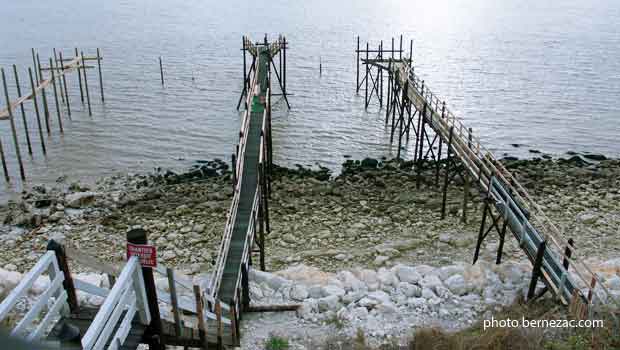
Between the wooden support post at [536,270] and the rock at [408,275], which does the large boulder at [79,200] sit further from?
the wooden support post at [536,270]

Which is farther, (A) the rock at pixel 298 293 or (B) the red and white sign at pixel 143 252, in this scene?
(A) the rock at pixel 298 293

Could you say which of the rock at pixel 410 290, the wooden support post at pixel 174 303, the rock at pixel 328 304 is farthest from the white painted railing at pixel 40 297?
the rock at pixel 410 290

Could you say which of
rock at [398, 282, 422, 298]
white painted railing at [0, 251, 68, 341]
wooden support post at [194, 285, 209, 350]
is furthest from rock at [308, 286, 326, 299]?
white painted railing at [0, 251, 68, 341]

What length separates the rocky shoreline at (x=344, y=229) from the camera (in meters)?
13.2

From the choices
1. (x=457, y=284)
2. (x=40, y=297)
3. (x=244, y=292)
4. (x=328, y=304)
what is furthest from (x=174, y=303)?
(x=457, y=284)

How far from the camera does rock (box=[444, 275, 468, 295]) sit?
44.1 ft

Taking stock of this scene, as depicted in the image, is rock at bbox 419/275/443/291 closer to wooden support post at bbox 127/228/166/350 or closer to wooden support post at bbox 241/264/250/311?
wooden support post at bbox 241/264/250/311

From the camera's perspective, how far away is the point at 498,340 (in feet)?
31.5

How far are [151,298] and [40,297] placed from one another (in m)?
1.46

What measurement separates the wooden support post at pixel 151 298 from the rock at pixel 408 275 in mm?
7630

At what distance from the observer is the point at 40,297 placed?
6707 mm

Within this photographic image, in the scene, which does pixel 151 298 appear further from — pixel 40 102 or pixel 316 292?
pixel 40 102

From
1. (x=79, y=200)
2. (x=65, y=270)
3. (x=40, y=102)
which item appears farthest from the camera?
(x=40, y=102)

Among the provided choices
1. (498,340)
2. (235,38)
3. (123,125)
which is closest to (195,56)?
(235,38)
